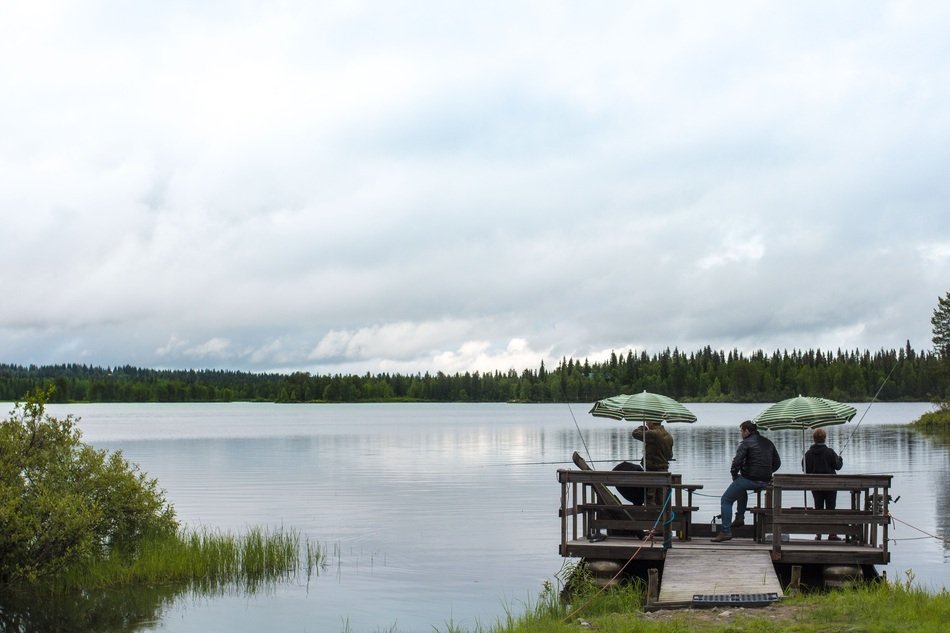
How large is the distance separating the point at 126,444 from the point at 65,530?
62.0 metres

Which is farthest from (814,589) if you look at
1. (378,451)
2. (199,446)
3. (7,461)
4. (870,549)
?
(199,446)

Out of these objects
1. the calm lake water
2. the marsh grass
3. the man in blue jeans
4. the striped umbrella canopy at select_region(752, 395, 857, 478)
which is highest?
the striped umbrella canopy at select_region(752, 395, 857, 478)

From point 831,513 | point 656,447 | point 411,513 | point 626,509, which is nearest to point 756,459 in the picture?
point 831,513

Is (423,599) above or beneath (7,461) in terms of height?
beneath

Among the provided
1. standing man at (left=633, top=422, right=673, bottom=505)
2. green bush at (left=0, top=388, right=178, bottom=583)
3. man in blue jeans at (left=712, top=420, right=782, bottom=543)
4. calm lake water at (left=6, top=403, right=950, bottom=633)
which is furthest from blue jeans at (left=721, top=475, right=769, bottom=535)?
green bush at (left=0, top=388, right=178, bottom=583)

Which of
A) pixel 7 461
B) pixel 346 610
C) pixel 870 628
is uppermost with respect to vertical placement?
pixel 7 461

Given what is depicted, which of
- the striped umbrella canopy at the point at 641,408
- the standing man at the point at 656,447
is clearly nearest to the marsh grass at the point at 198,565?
the striped umbrella canopy at the point at 641,408

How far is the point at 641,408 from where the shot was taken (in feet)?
64.0

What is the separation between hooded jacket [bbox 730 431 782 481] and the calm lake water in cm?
475

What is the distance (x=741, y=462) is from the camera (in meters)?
18.7

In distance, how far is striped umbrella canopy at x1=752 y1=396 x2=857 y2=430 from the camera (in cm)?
1914

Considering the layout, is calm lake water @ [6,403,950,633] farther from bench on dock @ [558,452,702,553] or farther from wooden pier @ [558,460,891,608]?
wooden pier @ [558,460,891,608]

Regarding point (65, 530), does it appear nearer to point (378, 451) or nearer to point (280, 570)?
point (280, 570)

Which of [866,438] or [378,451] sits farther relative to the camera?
[866,438]
